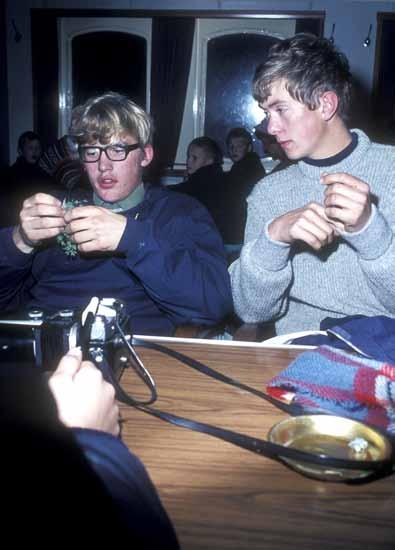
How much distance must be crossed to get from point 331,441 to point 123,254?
3.75 feet

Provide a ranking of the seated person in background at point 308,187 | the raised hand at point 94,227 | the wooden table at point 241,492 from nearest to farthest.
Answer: the wooden table at point 241,492, the raised hand at point 94,227, the seated person in background at point 308,187

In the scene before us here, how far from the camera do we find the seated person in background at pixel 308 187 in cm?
169

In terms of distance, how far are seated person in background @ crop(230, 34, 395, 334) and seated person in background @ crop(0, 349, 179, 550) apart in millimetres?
1064

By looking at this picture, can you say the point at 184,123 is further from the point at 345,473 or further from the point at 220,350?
the point at 345,473

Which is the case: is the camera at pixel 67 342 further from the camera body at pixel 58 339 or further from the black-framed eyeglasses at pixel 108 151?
the black-framed eyeglasses at pixel 108 151

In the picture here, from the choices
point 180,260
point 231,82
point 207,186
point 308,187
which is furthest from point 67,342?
point 231,82

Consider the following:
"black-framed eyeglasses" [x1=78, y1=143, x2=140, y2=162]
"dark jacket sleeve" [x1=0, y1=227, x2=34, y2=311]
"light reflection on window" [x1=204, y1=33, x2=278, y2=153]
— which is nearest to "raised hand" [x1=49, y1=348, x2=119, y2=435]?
"dark jacket sleeve" [x1=0, y1=227, x2=34, y2=311]

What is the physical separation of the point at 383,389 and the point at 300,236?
20.1 inches

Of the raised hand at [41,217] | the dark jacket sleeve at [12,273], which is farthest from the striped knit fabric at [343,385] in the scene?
the dark jacket sleeve at [12,273]

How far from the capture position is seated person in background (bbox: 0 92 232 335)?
5.48 ft

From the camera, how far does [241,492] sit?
30.6 inches

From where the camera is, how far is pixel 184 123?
7227 millimetres

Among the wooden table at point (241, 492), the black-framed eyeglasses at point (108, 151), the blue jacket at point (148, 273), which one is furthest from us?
the black-framed eyeglasses at point (108, 151)

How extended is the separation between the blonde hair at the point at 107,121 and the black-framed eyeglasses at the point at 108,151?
29mm
